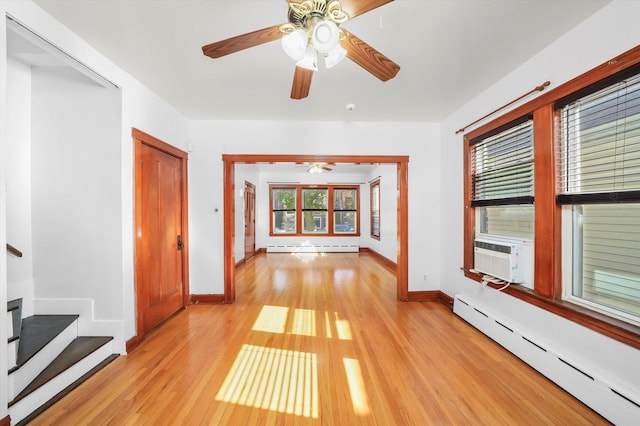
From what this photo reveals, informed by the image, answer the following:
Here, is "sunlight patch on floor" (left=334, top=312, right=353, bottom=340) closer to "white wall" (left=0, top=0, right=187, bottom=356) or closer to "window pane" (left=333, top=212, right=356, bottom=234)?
"white wall" (left=0, top=0, right=187, bottom=356)

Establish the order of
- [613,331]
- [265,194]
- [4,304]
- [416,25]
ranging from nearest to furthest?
[4,304] < [613,331] < [416,25] < [265,194]

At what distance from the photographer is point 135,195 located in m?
2.48

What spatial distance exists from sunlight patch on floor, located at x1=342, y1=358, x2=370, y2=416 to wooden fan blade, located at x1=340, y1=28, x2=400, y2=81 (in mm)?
2180

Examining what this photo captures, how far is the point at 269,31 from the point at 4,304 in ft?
6.99

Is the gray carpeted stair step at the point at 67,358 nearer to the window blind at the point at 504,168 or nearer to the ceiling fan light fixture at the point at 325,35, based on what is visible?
the ceiling fan light fixture at the point at 325,35

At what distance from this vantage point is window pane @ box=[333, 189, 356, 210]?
26.5 ft

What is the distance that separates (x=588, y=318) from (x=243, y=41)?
280 cm

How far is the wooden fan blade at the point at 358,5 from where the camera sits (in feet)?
3.92

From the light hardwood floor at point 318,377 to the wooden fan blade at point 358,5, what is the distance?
7.51 feet

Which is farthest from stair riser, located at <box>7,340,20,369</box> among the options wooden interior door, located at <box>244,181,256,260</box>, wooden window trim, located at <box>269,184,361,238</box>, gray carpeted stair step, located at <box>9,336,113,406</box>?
wooden window trim, located at <box>269,184,361,238</box>

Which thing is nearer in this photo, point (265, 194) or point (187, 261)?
point (187, 261)

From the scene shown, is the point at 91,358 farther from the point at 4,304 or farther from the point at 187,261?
the point at 187,261

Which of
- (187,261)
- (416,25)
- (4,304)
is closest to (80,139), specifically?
(4,304)

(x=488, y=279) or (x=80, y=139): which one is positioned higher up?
(x=80, y=139)
